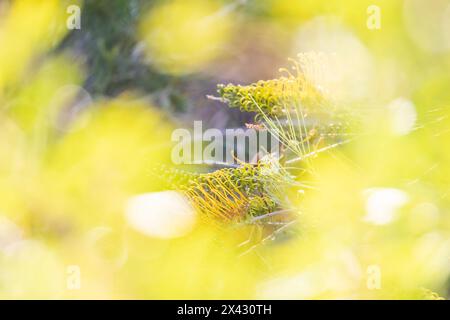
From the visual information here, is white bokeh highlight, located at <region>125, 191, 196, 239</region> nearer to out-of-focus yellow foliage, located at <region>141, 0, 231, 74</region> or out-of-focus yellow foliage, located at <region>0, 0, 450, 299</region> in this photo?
out-of-focus yellow foliage, located at <region>0, 0, 450, 299</region>

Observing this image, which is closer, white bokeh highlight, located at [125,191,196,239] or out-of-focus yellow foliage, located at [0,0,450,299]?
out-of-focus yellow foliage, located at [0,0,450,299]

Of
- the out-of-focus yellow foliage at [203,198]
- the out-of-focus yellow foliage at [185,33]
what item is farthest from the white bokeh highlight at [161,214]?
the out-of-focus yellow foliage at [185,33]

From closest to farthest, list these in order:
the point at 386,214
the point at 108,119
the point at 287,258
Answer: the point at 386,214, the point at 287,258, the point at 108,119

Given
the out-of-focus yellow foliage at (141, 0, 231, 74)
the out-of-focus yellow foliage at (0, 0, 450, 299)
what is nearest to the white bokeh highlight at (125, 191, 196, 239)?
the out-of-focus yellow foliage at (0, 0, 450, 299)

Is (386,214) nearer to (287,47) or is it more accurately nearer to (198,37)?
(287,47)

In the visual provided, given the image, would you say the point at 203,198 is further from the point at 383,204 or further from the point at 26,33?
the point at 26,33

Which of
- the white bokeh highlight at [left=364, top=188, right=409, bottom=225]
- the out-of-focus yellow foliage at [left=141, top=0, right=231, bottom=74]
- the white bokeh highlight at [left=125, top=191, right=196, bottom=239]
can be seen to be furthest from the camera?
the out-of-focus yellow foliage at [left=141, top=0, right=231, bottom=74]

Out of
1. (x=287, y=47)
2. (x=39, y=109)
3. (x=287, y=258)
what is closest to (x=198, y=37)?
(x=287, y=47)
